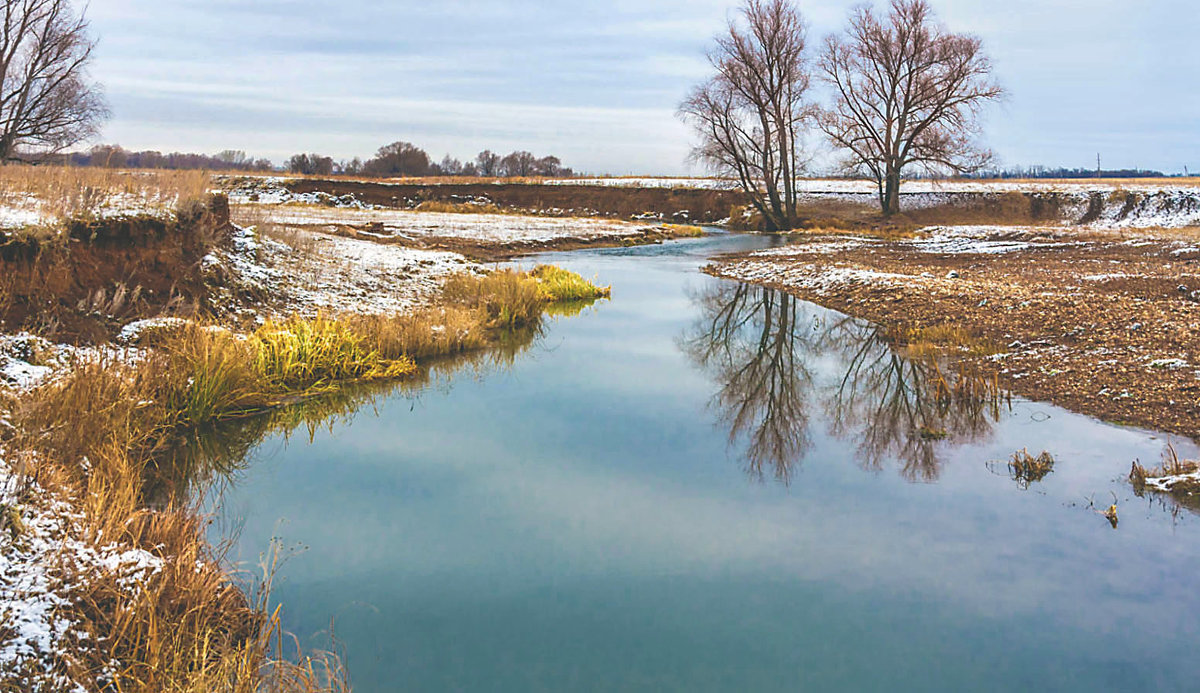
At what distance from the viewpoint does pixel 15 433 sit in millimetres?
5125

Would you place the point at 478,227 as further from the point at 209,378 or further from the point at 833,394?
the point at 209,378

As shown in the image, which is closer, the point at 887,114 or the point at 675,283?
the point at 675,283

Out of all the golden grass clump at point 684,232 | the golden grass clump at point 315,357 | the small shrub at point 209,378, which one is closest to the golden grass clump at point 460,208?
the golden grass clump at point 684,232

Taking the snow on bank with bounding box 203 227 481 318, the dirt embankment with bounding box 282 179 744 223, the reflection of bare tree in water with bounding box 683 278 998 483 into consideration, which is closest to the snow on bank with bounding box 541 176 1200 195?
the dirt embankment with bounding box 282 179 744 223

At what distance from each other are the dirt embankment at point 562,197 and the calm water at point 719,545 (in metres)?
41.2

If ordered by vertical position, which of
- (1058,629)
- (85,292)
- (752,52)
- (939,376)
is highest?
(752,52)

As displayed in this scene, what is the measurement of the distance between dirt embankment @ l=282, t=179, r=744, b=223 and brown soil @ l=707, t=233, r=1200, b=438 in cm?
2780

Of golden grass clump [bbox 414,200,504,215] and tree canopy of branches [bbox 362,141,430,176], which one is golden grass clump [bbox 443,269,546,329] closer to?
golden grass clump [bbox 414,200,504,215]

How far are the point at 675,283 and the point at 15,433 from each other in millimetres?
17534

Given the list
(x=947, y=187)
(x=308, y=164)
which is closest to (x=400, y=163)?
(x=308, y=164)

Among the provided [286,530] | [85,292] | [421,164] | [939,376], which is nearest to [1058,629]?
[286,530]

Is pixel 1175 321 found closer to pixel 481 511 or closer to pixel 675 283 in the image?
pixel 481 511

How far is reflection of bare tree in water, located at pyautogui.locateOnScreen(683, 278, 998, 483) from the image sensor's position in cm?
794

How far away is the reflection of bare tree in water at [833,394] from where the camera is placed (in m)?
7.94
